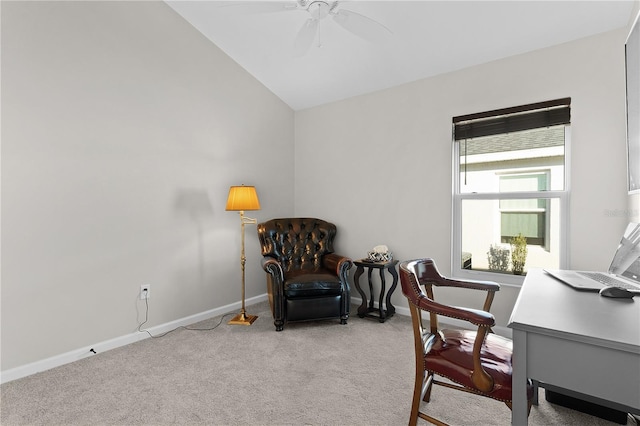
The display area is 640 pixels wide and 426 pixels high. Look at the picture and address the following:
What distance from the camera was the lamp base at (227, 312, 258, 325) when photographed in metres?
3.30

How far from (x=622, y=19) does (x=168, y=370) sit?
13.6 feet

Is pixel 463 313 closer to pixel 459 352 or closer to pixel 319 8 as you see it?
pixel 459 352

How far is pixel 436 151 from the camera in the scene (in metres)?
3.35

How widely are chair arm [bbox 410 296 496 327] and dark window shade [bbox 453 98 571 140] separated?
2.18m

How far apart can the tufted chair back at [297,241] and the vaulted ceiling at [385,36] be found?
1.63 m

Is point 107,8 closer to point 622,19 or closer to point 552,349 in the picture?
point 552,349

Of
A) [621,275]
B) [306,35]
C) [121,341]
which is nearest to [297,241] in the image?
[121,341]

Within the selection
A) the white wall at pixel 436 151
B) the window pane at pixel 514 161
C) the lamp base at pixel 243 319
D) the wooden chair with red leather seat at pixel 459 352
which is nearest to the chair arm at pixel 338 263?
the white wall at pixel 436 151

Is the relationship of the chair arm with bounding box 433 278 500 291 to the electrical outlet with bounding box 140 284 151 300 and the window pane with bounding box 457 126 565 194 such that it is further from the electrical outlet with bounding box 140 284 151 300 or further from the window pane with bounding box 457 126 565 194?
the electrical outlet with bounding box 140 284 151 300

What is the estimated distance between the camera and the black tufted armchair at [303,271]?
3.12m

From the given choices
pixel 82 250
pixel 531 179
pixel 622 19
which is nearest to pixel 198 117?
pixel 82 250

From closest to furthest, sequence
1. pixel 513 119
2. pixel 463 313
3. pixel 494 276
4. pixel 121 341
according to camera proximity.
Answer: pixel 463 313 → pixel 121 341 → pixel 513 119 → pixel 494 276

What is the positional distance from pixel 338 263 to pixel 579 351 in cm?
252

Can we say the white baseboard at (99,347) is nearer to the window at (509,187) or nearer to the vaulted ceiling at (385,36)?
the window at (509,187)
